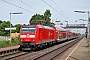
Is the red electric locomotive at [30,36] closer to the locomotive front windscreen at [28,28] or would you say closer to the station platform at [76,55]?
the locomotive front windscreen at [28,28]

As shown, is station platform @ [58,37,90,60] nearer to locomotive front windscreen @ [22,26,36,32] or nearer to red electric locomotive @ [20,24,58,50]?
red electric locomotive @ [20,24,58,50]

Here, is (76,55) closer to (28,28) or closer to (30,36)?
(30,36)

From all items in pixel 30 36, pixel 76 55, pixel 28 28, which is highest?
pixel 28 28

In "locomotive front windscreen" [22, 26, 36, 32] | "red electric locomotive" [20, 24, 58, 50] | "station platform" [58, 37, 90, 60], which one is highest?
"locomotive front windscreen" [22, 26, 36, 32]

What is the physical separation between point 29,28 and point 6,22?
291ft

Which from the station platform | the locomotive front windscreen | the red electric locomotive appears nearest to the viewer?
the station platform

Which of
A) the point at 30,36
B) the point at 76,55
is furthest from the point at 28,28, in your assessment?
the point at 76,55

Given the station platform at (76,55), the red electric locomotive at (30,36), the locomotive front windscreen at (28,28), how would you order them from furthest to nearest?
the locomotive front windscreen at (28,28) → the red electric locomotive at (30,36) → the station platform at (76,55)

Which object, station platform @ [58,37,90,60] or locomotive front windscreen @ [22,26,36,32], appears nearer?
station platform @ [58,37,90,60]

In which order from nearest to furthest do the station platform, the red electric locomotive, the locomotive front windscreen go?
the station platform < the red electric locomotive < the locomotive front windscreen

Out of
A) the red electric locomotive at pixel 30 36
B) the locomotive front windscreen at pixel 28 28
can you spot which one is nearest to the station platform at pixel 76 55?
the red electric locomotive at pixel 30 36

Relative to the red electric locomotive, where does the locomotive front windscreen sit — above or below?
above

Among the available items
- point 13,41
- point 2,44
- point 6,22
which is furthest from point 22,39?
point 6,22

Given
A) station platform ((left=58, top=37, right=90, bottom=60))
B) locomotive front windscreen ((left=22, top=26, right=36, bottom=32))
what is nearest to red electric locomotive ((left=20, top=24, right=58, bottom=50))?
locomotive front windscreen ((left=22, top=26, right=36, bottom=32))
